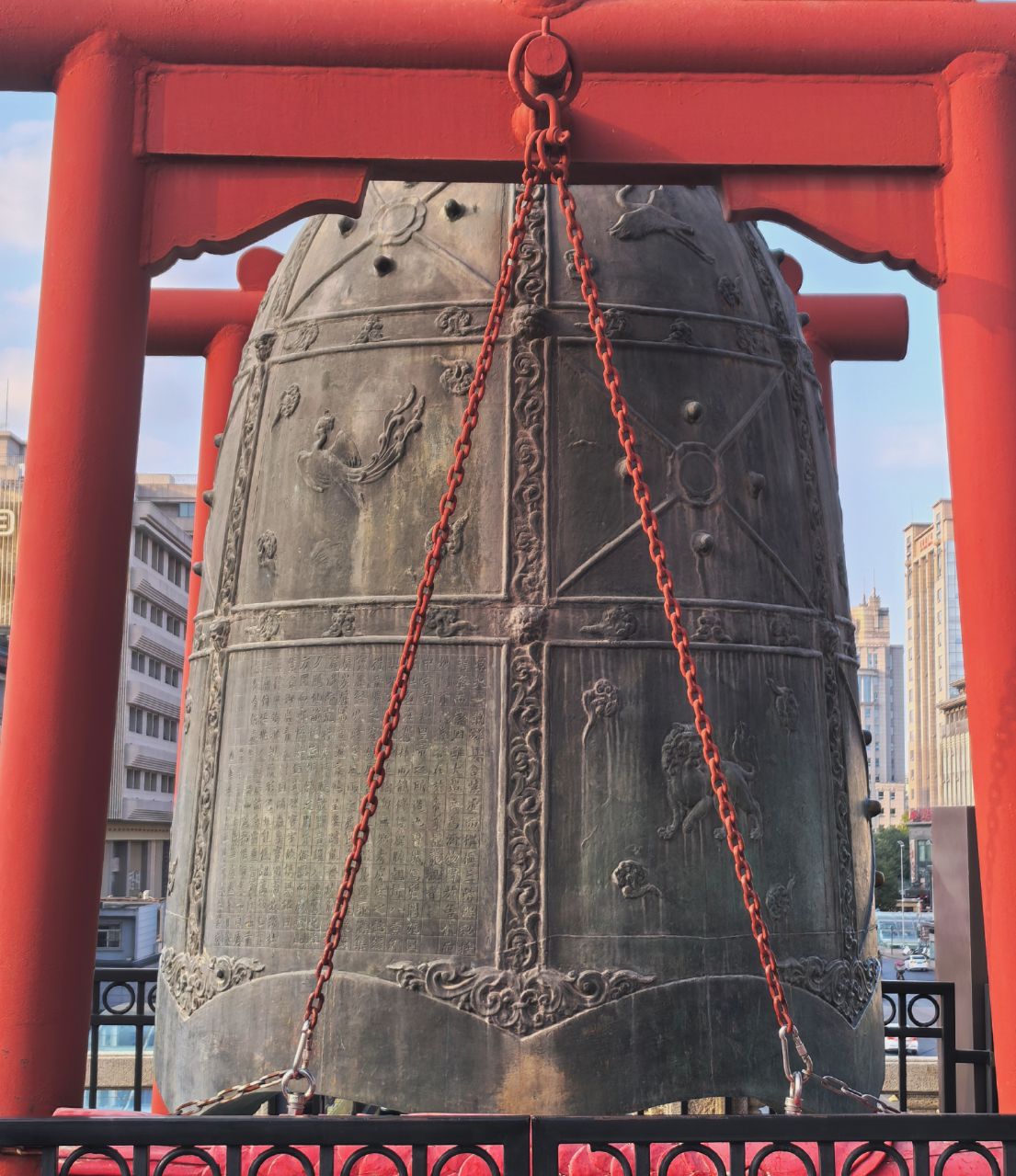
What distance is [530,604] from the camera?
4.10 m

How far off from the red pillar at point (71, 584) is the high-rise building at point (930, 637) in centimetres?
6202

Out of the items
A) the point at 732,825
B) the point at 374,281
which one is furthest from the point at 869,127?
the point at 732,825

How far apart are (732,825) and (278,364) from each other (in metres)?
2.37

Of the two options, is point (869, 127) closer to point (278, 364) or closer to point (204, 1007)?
point (278, 364)

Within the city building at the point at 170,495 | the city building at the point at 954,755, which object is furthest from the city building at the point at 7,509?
the city building at the point at 954,755

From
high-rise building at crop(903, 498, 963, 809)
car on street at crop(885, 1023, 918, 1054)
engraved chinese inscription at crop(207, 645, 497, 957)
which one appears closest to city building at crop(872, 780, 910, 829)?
high-rise building at crop(903, 498, 963, 809)

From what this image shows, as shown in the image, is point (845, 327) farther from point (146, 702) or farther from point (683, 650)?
point (146, 702)

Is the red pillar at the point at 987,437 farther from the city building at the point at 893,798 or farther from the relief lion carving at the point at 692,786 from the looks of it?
the city building at the point at 893,798

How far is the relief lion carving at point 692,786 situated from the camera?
4004 millimetres

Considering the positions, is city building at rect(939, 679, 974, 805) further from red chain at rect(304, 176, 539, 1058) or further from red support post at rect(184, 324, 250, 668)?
red chain at rect(304, 176, 539, 1058)

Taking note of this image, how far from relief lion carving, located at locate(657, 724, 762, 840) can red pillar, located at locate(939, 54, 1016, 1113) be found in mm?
725

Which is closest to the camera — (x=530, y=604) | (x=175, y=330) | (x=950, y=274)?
(x=950, y=274)

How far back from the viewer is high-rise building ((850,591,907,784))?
9881cm

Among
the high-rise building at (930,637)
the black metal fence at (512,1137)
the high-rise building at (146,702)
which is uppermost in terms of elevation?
the high-rise building at (930,637)
